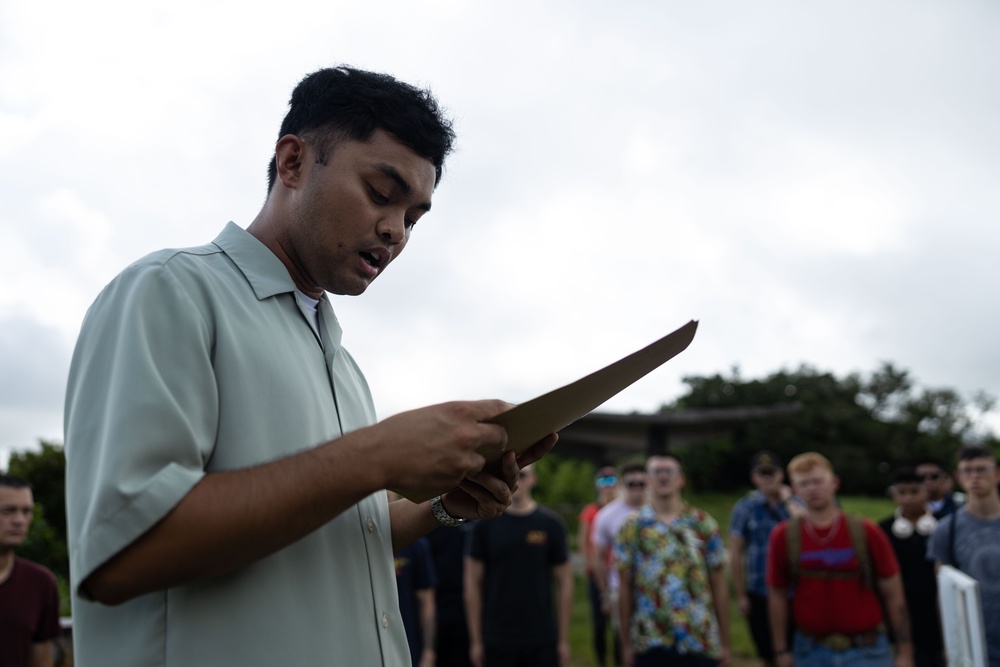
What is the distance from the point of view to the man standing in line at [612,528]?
8.61 m

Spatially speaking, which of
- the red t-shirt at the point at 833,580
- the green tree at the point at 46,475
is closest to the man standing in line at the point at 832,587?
the red t-shirt at the point at 833,580

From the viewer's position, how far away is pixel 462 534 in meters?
7.73

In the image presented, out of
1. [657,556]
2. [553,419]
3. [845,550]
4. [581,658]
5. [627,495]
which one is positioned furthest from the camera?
[581,658]

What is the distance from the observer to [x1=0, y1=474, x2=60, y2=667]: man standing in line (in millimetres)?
4605

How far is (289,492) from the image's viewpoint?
1160mm

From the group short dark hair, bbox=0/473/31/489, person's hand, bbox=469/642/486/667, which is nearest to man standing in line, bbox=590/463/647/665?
person's hand, bbox=469/642/486/667

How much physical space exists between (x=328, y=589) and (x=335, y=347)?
0.53 m

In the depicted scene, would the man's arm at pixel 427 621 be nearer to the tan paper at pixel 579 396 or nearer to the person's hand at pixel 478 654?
the person's hand at pixel 478 654

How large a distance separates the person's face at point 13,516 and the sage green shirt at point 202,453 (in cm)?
419

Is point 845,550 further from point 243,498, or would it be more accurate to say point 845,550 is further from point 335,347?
point 243,498

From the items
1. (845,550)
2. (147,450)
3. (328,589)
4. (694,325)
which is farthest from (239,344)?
(845,550)

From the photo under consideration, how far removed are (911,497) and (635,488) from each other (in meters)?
2.64

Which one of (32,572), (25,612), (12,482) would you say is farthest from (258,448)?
(12,482)

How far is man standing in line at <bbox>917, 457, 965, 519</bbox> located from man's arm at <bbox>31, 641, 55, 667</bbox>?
675 cm
